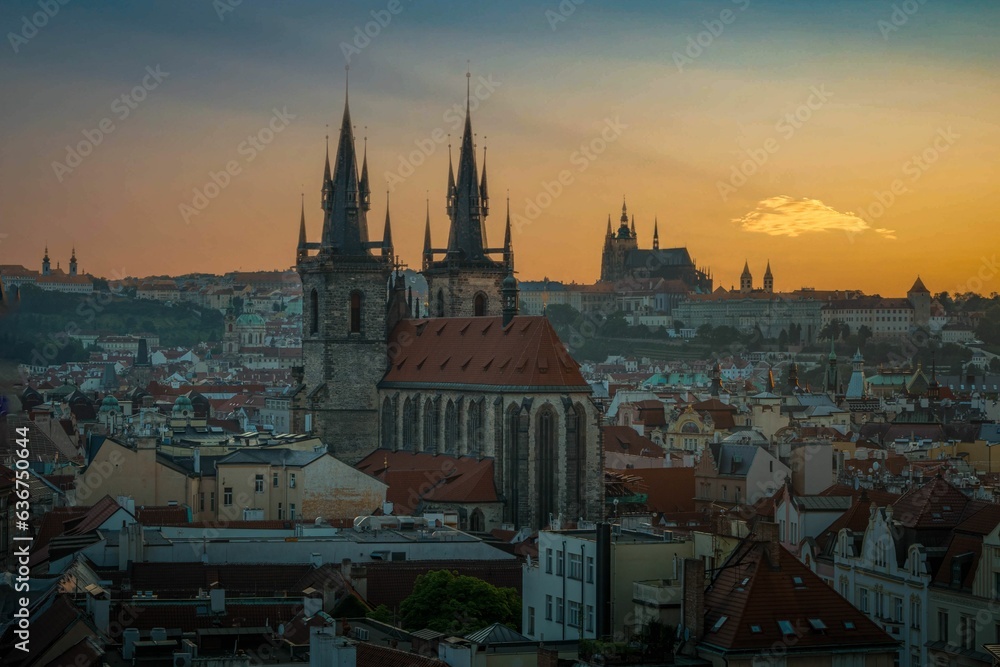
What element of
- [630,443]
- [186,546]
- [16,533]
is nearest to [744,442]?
[630,443]

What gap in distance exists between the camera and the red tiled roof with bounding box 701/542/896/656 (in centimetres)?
3045

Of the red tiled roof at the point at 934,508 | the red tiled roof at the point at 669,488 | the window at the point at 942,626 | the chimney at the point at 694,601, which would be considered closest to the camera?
the chimney at the point at 694,601

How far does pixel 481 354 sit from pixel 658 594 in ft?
161

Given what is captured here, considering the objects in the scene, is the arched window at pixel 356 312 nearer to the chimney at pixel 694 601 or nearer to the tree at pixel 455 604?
the tree at pixel 455 604

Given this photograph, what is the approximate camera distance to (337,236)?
88.9 m

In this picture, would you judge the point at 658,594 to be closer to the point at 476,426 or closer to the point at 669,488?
the point at 476,426

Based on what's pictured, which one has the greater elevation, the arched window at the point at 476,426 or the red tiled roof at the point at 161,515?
the arched window at the point at 476,426

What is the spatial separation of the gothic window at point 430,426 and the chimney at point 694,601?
52.1 m

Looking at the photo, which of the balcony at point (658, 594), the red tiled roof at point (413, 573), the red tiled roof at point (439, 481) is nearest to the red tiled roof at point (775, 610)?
the balcony at point (658, 594)

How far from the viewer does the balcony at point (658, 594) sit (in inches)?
1261

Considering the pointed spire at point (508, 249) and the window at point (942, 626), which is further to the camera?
the pointed spire at point (508, 249)

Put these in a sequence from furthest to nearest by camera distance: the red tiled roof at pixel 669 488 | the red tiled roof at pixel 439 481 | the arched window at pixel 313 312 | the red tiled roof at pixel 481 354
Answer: the arched window at pixel 313 312, the red tiled roof at pixel 669 488, the red tiled roof at pixel 481 354, the red tiled roof at pixel 439 481

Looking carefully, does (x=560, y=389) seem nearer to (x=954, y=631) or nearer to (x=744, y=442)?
(x=744, y=442)

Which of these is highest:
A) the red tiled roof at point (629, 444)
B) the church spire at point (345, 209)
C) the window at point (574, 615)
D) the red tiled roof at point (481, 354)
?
the church spire at point (345, 209)
